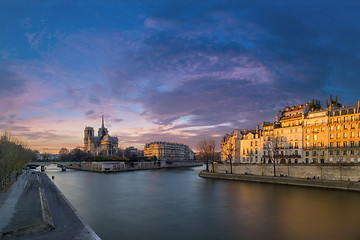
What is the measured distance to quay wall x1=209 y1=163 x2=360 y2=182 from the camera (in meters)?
55.7

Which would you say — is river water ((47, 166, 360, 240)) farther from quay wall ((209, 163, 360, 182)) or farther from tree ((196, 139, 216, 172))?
tree ((196, 139, 216, 172))

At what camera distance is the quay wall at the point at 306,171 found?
183 ft

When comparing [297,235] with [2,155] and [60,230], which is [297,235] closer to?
[60,230]

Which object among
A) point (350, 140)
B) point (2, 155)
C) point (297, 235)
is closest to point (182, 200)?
point (297, 235)

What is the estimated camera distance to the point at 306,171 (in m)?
64.0

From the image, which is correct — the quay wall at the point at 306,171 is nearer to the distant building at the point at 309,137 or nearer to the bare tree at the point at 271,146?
the distant building at the point at 309,137

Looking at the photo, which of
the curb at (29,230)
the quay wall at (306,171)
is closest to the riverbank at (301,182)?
the quay wall at (306,171)

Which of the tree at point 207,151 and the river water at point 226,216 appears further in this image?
the tree at point 207,151

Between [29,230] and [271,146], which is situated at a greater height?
[271,146]

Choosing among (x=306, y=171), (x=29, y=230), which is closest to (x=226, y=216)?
(x=29, y=230)

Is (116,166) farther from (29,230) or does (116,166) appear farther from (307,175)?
(29,230)

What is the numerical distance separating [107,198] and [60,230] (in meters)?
27.9

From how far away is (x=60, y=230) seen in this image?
19953 mm

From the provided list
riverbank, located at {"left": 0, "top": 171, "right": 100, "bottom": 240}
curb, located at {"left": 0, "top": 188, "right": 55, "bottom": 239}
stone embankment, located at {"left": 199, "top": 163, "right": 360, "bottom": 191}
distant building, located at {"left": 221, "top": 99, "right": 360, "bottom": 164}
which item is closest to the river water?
riverbank, located at {"left": 0, "top": 171, "right": 100, "bottom": 240}
